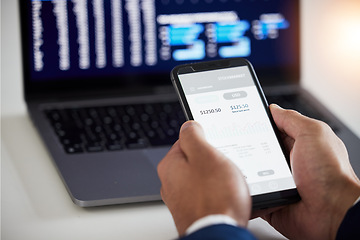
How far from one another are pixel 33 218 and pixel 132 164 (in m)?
0.16

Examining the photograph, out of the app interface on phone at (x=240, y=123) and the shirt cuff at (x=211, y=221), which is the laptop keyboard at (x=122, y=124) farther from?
the shirt cuff at (x=211, y=221)

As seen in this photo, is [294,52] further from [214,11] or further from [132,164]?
[132,164]

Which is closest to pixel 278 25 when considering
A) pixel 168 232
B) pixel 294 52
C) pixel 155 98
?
pixel 294 52

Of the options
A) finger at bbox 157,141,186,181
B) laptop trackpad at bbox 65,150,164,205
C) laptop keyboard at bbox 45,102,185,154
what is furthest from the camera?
laptop keyboard at bbox 45,102,185,154

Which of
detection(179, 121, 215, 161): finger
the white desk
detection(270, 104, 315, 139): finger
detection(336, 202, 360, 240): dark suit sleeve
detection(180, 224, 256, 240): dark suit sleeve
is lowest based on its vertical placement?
the white desk

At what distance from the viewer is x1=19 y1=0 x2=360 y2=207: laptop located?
2.76 ft

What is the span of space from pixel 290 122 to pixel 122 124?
0.31 m

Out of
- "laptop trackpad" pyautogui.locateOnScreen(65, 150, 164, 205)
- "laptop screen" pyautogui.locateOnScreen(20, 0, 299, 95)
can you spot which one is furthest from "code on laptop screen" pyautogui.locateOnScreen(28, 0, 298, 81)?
"laptop trackpad" pyautogui.locateOnScreen(65, 150, 164, 205)

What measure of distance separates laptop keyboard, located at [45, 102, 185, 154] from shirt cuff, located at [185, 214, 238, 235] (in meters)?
0.32

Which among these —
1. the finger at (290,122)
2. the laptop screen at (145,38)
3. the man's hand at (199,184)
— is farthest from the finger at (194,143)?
the laptop screen at (145,38)

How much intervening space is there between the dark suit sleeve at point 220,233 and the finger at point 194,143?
3.7 inches

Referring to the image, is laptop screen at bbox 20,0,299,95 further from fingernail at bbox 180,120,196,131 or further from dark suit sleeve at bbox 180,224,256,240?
dark suit sleeve at bbox 180,224,256,240

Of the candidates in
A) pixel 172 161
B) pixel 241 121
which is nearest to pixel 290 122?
pixel 241 121

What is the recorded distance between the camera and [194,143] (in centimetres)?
52
